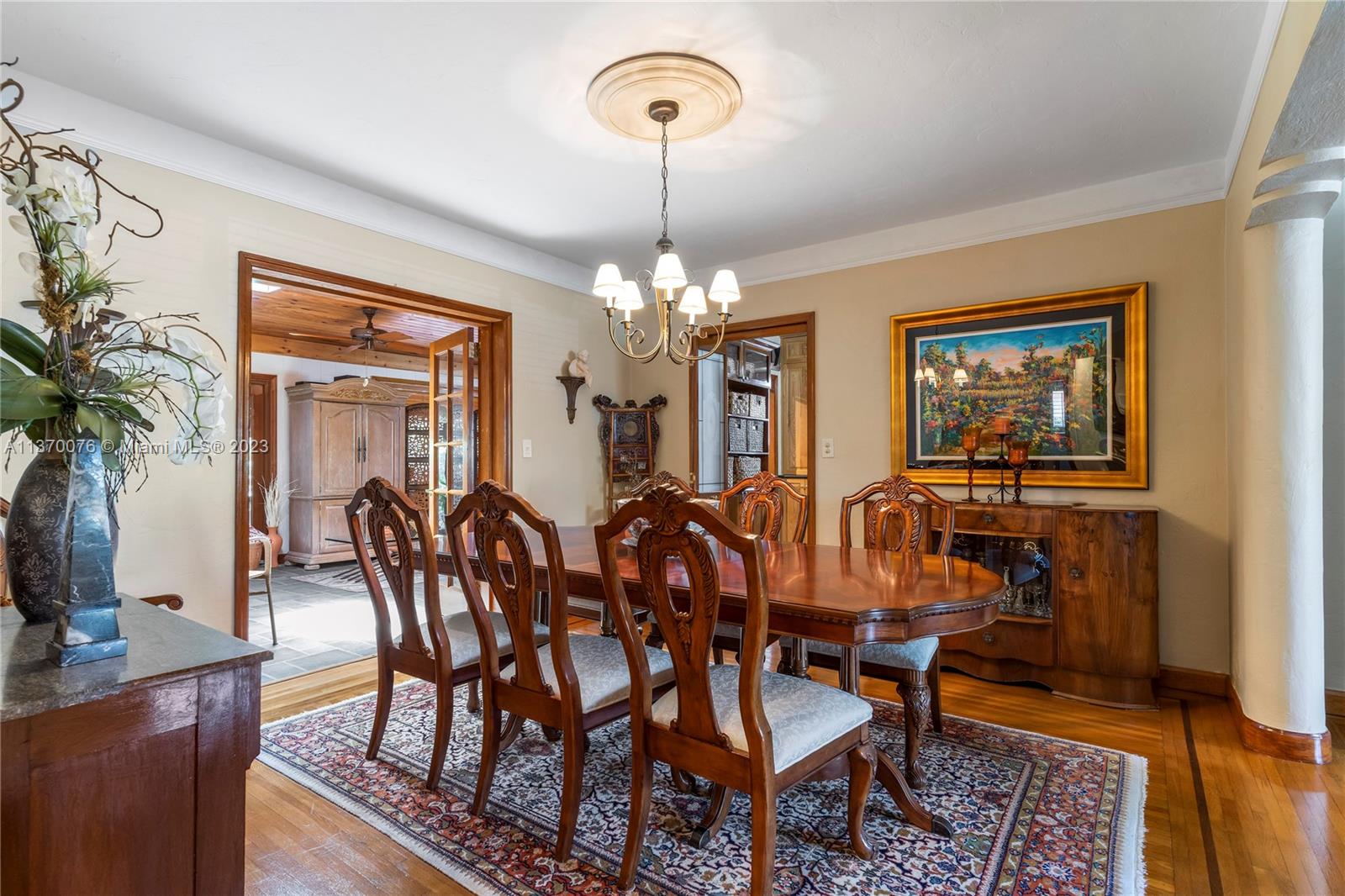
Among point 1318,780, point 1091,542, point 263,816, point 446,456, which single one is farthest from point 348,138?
point 1318,780

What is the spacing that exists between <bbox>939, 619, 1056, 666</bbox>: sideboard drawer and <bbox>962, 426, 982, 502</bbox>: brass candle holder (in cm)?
64

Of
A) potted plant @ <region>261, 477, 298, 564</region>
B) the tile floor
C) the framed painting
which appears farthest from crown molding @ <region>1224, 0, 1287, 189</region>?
potted plant @ <region>261, 477, 298, 564</region>

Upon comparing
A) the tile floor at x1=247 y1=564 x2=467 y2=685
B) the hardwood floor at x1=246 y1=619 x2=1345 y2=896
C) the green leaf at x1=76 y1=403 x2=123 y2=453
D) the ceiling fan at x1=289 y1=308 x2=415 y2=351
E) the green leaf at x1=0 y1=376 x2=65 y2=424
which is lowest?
the tile floor at x1=247 y1=564 x2=467 y2=685

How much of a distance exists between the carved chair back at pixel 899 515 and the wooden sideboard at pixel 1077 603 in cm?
40

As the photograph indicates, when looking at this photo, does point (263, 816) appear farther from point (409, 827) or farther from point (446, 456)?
point (446, 456)

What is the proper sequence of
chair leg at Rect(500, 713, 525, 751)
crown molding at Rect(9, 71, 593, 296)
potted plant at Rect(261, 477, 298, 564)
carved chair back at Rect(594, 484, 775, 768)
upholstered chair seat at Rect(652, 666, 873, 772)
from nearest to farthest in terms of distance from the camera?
carved chair back at Rect(594, 484, 775, 768), upholstered chair seat at Rect(652, 666, 873, 772), chair leg at Rect(500, 713, 525, 751), crown molding at Rect(9, 71, 593, 296), potted plant at Rect(261, 477, 298, 564)

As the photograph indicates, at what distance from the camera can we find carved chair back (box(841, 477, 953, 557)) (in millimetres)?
2729

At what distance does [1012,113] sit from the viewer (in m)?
2.64

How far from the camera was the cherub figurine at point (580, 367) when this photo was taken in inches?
183

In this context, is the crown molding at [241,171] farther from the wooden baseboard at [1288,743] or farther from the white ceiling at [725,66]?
the wooden baseboard at [1288,743]

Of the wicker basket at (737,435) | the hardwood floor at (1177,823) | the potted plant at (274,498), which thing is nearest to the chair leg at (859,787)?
the hardwood floor at (1177,823)

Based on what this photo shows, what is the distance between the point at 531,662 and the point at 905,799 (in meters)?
1.16

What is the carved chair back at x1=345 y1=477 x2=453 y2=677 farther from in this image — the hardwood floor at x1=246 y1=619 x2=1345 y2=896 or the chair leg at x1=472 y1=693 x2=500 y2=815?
the hardwood floor at x1=246 y1=619 x2=1345 y2=896

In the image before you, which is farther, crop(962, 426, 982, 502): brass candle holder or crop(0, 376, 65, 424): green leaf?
crop(962, 426, 982, 502): brass candle holder
